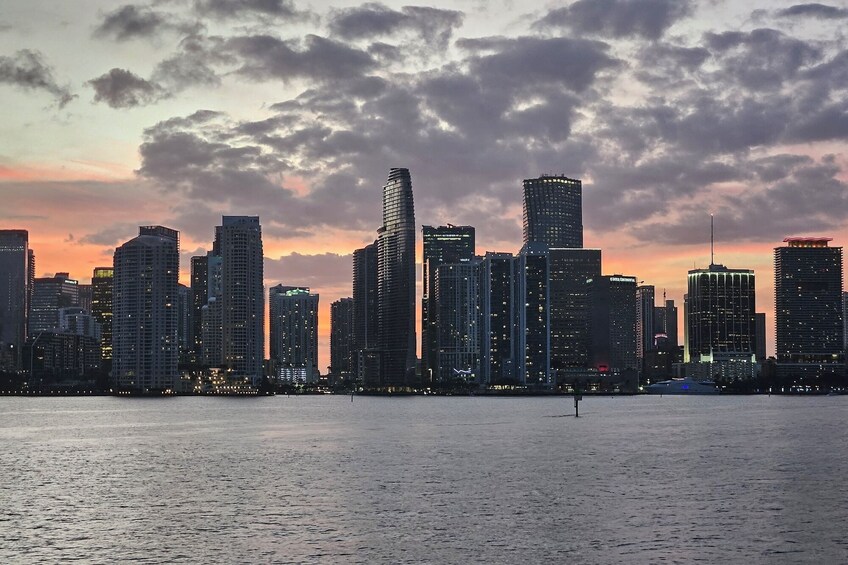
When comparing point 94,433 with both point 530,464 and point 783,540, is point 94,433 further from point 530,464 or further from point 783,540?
point 783,540

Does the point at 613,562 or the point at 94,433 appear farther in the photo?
the point at 94,433

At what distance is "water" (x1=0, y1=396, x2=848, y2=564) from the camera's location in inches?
2621

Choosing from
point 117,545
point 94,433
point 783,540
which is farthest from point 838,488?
point 94,433

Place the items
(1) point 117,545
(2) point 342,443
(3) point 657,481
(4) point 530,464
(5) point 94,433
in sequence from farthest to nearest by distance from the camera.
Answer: (5) point 94,433, (2) point 342,443, (4) point 530,464, (3) point 657,481, (1) point 117,545

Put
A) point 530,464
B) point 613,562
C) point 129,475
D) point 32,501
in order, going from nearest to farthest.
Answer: point 613,562 < point 32,501 < point 129,475 < point 530,464

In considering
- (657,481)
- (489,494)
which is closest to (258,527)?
(489,494)

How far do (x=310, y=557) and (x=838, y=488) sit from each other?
5421 cm

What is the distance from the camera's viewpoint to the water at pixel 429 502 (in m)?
66.6

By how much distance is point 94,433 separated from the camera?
193000mm

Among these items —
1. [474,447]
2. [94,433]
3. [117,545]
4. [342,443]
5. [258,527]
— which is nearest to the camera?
[117,545]

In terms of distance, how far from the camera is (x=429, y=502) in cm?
8706

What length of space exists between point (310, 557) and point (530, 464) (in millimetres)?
57729

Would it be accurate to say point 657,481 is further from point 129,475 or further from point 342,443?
point 342,443

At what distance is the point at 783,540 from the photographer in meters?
69.7
